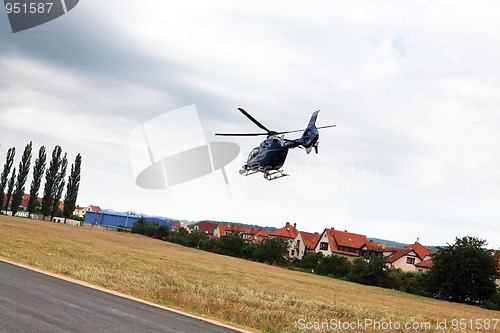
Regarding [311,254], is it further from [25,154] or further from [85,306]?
[85,306]

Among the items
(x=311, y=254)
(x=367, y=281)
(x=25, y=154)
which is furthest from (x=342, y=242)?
(x=25, y=154)

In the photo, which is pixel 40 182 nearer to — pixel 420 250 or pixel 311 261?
pixel 311 261

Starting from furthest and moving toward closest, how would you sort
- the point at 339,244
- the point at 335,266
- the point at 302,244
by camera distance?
the point at 302,244
the point at 339,244
the point at 335,266

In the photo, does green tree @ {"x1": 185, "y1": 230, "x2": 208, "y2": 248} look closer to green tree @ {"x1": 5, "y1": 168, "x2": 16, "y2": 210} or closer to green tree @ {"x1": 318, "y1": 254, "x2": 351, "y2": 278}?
green tree @ {"x1": 318, "y1": 254, "x2": 351, "y2": 278}

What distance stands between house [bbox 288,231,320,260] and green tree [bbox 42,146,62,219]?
204 feet

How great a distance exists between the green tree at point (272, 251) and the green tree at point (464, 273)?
34369 mm

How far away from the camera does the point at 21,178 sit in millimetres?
97750

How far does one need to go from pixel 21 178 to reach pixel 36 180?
305 cm

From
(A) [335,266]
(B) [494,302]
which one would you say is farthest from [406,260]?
(B) [494,302]

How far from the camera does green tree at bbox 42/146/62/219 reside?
98.5 meters

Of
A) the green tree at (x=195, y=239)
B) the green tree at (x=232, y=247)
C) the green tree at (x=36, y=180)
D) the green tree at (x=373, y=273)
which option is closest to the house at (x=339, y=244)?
the green tree at (x=232, y=247)

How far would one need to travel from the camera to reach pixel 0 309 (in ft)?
41.7

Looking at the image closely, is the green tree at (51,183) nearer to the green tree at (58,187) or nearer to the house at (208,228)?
the green tree at (58,187)

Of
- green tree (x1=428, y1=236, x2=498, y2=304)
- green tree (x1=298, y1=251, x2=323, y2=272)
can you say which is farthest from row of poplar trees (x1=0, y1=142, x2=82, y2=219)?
green tree (x1=428, y1=236, x2=498, y2=304)
